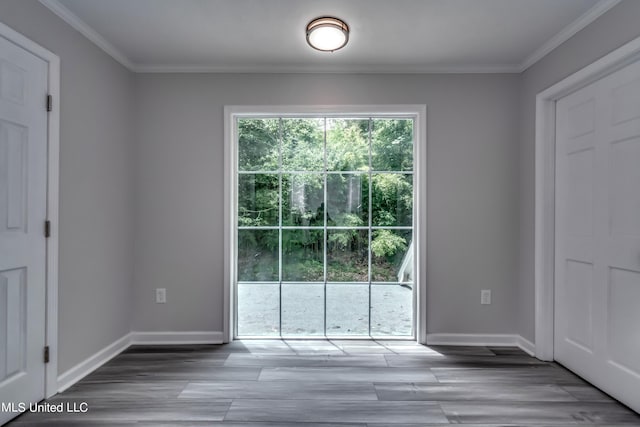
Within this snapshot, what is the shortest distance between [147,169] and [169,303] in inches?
44.7

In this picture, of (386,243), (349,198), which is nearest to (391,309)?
(386,243)

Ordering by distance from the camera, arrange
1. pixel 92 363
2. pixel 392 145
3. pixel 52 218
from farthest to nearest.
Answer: pixel 392 145 < pixel 92 363 < pixel 52 218

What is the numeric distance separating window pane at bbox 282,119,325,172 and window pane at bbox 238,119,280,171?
0.08 m

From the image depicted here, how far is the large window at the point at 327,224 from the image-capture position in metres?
3.20

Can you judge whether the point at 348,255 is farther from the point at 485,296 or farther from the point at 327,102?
the point at 327,102

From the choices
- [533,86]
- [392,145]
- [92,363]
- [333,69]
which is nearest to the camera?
[92,363]

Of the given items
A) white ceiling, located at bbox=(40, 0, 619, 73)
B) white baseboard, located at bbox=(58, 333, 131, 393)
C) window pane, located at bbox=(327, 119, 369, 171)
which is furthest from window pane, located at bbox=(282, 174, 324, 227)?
white baseboard, located at bbox=(58, 333, 131, 393)

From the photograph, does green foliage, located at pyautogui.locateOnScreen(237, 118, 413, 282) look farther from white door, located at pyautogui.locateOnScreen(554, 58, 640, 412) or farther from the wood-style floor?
white door, located at pyautogui.locateOnScreen(554, 58, 640, 412)

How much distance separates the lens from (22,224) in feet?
6.52

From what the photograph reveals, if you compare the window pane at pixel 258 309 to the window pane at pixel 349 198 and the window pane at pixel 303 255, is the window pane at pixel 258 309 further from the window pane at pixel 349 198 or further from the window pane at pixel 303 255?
the window pane at pixel 349 198

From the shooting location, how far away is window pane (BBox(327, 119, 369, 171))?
3.21 m

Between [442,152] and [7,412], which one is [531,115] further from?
[7,412]

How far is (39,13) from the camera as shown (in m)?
2.09

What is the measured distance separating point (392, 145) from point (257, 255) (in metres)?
1.50
